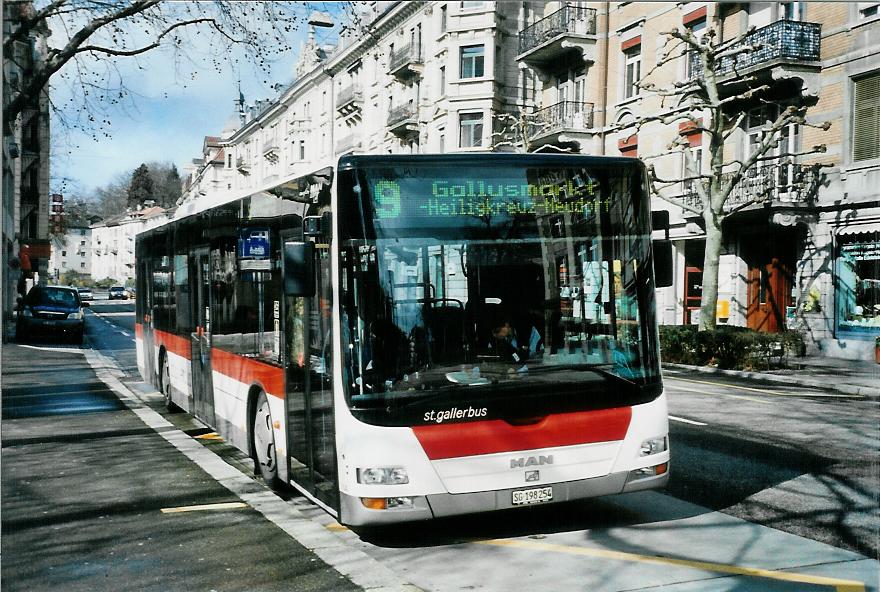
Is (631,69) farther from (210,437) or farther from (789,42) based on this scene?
(210,437)

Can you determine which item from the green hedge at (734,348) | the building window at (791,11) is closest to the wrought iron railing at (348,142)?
the building window at (791,11)

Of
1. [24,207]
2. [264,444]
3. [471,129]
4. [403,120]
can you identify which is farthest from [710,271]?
[24,207]

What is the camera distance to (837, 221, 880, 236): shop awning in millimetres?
22956

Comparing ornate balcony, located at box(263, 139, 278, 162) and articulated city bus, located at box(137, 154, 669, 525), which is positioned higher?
ornate balcony, located at box(263, 139, 278, 162)

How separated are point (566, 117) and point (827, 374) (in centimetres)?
1924

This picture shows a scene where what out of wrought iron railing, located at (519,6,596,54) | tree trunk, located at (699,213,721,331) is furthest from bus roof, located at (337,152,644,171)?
wrought iron railing, located at (519,6,596,54)

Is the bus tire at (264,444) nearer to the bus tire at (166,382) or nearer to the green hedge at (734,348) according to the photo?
the bus tire at (166,382)

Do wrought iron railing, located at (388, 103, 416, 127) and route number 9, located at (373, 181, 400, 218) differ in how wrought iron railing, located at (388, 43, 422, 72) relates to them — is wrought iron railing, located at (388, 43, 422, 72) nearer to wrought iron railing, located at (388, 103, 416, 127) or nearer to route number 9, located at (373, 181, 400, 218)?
wrought iron railing, located at (388, 103, 416, 127)

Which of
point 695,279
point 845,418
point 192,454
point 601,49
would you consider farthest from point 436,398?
point 601,49

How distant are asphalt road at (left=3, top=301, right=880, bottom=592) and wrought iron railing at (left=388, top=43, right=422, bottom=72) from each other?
4015cm

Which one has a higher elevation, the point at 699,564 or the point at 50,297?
the point at 50,297

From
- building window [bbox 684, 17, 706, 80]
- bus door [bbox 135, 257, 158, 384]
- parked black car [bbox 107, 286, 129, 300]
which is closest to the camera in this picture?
bus door [bbox 135, 257, 158, 384]

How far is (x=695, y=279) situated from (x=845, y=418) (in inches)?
769

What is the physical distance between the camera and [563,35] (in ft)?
115
